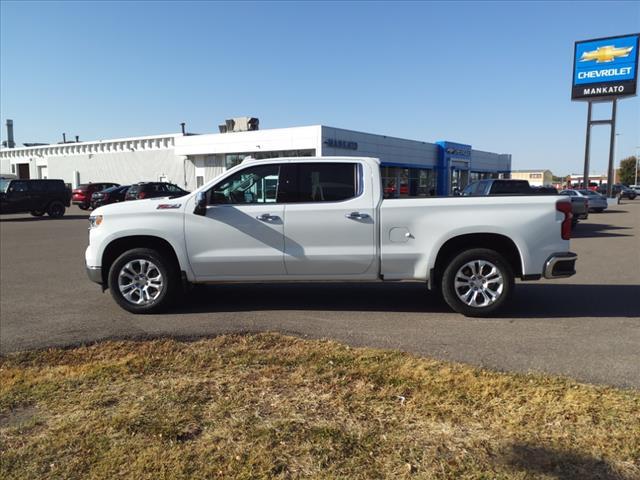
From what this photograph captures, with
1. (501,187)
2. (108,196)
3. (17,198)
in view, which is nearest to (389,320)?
(501,187)

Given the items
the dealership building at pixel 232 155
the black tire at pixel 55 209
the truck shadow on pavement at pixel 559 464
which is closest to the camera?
the truck shadow on pavement at pixel 559 464

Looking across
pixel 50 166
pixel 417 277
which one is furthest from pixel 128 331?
pixel 50 166

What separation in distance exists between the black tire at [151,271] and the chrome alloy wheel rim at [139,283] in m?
0.02

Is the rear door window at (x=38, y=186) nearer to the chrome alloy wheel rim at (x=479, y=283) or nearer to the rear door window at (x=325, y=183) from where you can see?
the rear door window at (x=325, y=183)

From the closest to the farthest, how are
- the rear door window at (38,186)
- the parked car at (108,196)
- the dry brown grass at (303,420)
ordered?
the dry brown grass at (303,420)
the rear door window at (38,186)
the parked car at (108,196)

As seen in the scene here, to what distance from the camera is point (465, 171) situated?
184ft

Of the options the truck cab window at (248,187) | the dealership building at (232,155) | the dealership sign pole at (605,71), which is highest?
the dealership sign pole at (605,71)

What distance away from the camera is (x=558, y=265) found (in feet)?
20.3

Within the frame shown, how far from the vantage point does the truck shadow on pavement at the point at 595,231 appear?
54.1 feet

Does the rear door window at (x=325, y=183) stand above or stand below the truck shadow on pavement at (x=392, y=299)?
above

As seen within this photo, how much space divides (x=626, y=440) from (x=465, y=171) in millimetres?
55103

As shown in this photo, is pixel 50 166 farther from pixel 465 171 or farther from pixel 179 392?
pixel 179 392

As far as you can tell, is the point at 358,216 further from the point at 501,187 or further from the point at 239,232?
the point at 501,187

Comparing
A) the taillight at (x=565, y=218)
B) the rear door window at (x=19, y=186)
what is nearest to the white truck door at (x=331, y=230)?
the taillight at (x=565, y=218)
